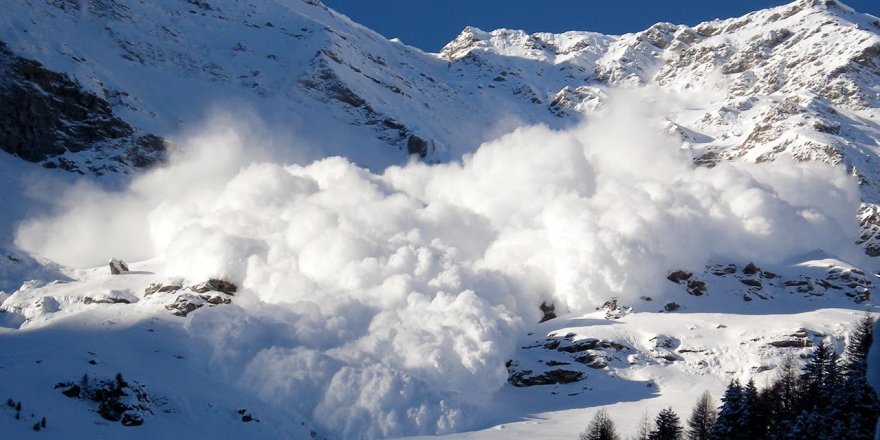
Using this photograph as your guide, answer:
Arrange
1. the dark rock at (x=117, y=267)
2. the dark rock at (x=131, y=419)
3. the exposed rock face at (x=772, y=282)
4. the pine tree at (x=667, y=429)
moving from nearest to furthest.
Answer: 1. the pine tree at (x=667, y=429)
2. the dark rock at (x=131, y=419)
3. the dark rock at (x=117, y=267)
4. the exposed rock face at (x=772, y=282)

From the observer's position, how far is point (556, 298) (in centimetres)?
15262

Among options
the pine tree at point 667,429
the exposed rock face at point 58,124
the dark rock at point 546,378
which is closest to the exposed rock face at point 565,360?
the dark rock at point 546,378

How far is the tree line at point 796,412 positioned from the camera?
54969 mm

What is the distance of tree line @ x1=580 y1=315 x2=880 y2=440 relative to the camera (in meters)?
55.0

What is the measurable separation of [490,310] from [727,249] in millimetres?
71451

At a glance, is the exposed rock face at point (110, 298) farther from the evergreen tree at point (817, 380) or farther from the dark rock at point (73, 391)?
the evergreen tree at point (817, 380)

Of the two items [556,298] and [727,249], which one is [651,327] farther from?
[727,249]

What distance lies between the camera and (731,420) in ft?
216

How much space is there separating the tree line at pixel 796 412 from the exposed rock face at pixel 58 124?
120 m

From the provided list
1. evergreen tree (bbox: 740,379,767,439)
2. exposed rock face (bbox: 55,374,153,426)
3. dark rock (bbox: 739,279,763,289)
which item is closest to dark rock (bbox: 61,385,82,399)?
exposed rock face (bbox: 55,374,153,426)

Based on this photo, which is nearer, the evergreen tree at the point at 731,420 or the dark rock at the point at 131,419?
the evergreen tree at the point at 731,420

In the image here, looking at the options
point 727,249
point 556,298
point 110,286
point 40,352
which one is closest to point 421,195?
point 556,298

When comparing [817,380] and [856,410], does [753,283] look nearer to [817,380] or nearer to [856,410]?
[817,380]

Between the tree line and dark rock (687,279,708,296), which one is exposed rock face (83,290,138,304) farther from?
dark rock (687,279,708,296)
